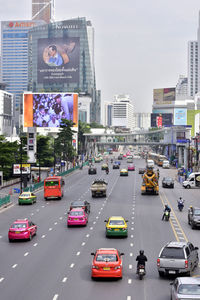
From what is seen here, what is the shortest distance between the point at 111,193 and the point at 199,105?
5452 inches

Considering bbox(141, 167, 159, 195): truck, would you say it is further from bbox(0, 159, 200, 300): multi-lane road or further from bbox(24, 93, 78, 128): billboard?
bbox(24, 93, 78, 128): billboard

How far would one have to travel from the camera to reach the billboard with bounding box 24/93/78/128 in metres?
166

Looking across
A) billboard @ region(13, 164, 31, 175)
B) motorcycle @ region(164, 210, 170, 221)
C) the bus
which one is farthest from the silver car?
billboard @ region(13, 164, 31, 175)

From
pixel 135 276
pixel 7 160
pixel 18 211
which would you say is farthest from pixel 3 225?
pixel 7 160

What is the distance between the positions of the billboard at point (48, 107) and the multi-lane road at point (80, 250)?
109406 mm

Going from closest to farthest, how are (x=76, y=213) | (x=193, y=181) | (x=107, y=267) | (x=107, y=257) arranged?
(x=107, y=267)
(x=107, y=257)
(x=76, y=213)
(x=193, y=181)

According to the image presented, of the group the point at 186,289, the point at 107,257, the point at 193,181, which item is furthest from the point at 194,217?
the point at 193,181

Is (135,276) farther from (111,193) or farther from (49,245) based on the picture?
(111,193)

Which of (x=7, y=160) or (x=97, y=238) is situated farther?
(x=7, y=160)

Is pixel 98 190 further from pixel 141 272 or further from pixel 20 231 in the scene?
pixel 141 272

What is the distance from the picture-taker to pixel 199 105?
19912 centimetres

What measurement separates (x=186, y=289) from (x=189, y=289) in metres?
0.10

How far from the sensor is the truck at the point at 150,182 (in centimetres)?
6297

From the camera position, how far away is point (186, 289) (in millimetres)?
17500
